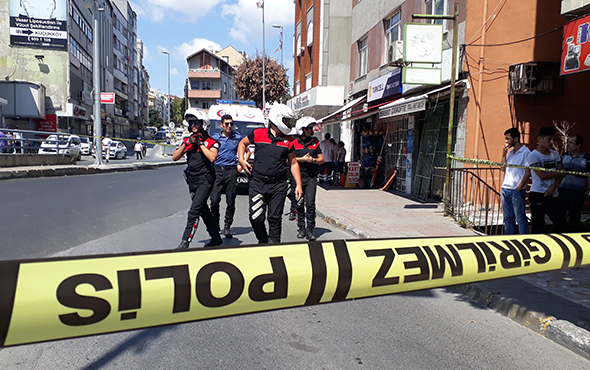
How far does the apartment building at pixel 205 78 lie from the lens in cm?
7138

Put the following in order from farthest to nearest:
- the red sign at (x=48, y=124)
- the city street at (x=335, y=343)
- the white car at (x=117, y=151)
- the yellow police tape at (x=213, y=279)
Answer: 1. the red sign at (x=48, y=124)
2. the white car at (x=117, y=151)
3. the city street at (x=335, y=343)
4. the yellow police tape at (x=213, y=279)

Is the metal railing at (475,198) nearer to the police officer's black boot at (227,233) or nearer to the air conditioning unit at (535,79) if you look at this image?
the air conditioning unit at (535,79)

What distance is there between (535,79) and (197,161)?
830cm

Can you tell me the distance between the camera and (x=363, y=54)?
18.5 metres

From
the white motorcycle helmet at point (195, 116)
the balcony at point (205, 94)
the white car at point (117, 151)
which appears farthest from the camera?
the balcony at point (205, 94)

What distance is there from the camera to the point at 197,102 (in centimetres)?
7425

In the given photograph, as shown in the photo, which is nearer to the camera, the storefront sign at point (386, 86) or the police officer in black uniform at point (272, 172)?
the police officer in black uniform at point (272, 172)

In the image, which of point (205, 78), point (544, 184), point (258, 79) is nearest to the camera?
point (544, 184)

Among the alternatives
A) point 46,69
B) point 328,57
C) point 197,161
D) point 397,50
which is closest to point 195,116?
point 197,161

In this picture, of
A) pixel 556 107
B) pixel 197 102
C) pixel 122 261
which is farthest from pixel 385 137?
pixel 197 102

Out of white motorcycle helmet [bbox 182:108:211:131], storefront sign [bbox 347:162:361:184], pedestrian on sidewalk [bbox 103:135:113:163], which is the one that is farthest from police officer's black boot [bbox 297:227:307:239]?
pedestrian on sidewalk [bbox 103:135:113:163]

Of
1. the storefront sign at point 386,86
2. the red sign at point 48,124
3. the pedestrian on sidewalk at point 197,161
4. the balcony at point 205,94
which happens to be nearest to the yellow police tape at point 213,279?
the pedestrian on sidewalk at point 197,161

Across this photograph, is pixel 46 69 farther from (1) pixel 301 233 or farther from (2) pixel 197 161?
(2) pixel 197 161

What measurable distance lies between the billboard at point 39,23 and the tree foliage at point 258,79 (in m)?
15.2
